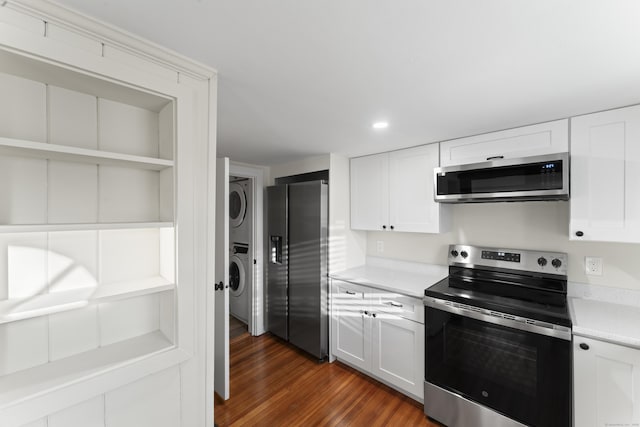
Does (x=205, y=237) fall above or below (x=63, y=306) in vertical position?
above

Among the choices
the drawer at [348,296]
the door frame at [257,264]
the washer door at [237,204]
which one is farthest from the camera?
the washer door at [237,204]

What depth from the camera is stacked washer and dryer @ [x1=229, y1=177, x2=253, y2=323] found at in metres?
3.35

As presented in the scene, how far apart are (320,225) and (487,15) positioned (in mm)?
2052

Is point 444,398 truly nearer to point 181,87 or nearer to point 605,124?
point 605,124

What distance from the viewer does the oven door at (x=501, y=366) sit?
1506 millimetres

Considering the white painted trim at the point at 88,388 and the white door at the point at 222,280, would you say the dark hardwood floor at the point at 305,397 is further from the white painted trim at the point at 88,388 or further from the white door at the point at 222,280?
the white painted trim at the point at 88,388

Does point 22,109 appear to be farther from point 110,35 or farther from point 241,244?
point 241,244

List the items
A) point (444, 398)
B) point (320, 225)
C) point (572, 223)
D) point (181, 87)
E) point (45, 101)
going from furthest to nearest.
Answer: point (320, 225)
point (444, 398)
point (572, 223)
point (181, 87)
point (45, 101)

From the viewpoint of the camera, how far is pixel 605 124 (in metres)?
1.62

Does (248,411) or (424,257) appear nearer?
(248,411)

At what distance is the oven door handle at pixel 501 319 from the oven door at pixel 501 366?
0.5 inches

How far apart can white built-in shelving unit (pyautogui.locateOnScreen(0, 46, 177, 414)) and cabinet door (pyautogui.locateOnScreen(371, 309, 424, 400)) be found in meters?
1.71

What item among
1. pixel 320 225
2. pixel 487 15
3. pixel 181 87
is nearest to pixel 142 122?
pixel 181 87

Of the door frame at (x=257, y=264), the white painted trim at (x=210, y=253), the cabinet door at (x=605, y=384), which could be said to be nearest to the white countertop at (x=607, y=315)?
the cabinet door at (x=605, y=384)
